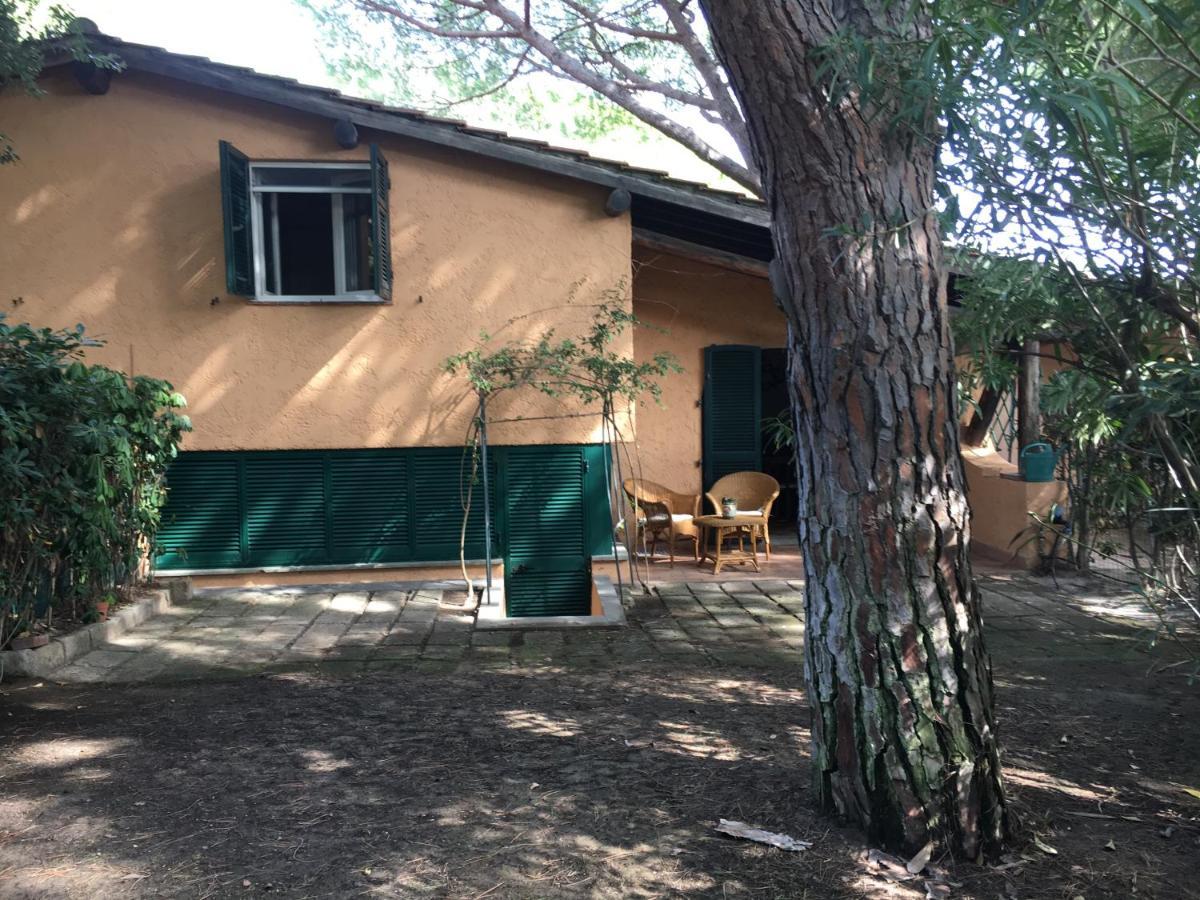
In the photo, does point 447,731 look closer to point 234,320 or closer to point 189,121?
point 234,320

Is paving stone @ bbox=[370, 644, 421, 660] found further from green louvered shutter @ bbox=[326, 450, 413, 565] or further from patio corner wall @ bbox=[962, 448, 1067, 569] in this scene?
patio corner wall @ bbox=[962, 448, 1067, 569]

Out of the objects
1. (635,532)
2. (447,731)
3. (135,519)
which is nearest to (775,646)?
(447,731)

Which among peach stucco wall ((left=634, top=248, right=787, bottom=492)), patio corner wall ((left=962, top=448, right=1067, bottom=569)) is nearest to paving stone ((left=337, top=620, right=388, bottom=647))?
peach stucco wall ((left=634, top=248, right=787, bottom=492))

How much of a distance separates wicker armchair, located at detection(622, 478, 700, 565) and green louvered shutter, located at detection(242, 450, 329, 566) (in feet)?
9.57

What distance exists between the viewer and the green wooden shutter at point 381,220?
27.0 feet

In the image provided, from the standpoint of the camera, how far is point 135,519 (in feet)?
23.2

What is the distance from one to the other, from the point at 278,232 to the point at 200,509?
2.65m

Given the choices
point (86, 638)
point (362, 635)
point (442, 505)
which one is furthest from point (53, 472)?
point (442, 505)

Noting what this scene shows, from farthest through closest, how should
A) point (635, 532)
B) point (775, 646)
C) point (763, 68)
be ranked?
1. point (635, 532)
2. point (775, 646)
3. point (763, 68)

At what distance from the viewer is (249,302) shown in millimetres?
8508

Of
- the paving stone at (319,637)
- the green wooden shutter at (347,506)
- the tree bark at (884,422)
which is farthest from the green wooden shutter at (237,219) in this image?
the tree bark at (884,422)

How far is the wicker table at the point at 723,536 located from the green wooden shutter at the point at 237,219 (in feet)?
15.7

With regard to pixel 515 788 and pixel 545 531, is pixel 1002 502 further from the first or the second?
pixel 515 788

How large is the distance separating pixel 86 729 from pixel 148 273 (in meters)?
4.92
